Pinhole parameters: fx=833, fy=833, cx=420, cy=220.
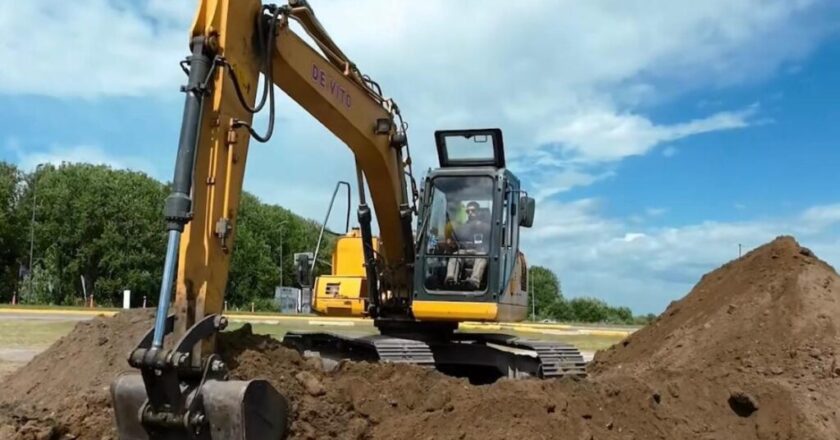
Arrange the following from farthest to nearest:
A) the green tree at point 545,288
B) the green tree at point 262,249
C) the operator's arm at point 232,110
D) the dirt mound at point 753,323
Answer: the green tree at point 545,288 → the green tree at point 262,249 → the dirt mound at point 753,323 → the operator's arm at point 232,110

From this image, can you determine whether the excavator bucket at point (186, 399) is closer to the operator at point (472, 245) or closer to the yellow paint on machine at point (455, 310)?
the yellow paint on machine at point (455, 310)

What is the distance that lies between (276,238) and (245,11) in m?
68.0

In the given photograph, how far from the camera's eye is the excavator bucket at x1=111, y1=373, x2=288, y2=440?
5.45m

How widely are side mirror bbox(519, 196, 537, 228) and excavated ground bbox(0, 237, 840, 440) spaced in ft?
6.92

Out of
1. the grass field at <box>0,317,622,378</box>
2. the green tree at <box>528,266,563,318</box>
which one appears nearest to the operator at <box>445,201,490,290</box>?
the grass field at <box>0,317,622,378</box>

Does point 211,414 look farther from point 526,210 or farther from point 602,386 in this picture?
point 526,210

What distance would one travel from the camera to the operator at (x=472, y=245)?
29.0 feet

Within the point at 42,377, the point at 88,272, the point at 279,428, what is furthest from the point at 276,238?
the point at 279,428

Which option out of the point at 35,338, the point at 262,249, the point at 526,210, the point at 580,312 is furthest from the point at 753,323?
the point at 262,249

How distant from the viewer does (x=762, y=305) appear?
11445mm

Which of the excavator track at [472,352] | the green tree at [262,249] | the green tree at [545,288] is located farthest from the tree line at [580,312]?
the excavator track at [472,352]

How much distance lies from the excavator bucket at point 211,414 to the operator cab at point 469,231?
134 inches

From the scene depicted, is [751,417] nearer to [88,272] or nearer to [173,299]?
[173,299]

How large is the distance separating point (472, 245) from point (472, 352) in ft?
4.43
